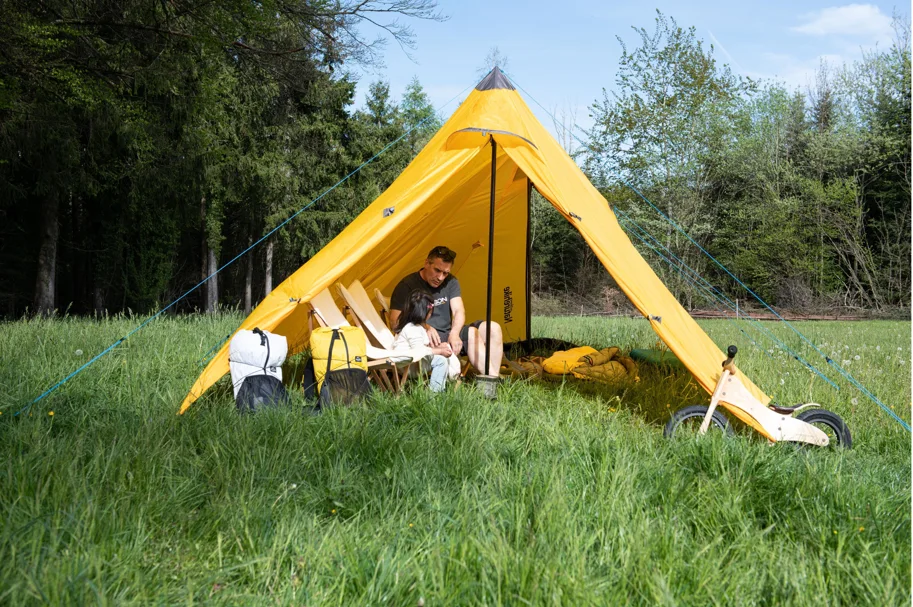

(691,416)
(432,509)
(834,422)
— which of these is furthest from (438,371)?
(834,422)

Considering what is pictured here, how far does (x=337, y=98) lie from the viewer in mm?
18391

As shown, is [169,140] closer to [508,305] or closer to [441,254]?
[508,305]

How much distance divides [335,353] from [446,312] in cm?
132

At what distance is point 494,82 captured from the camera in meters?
4.32

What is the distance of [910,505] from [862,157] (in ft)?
71.3

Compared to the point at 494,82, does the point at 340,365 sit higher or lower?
lower

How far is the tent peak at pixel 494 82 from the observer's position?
4285 millimetres

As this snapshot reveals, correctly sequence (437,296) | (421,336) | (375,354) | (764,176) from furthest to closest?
1. (764,176)
2. (437,296)
3. (421,336)
4. (375,354)

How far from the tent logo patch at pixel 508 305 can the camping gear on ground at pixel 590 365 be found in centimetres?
144

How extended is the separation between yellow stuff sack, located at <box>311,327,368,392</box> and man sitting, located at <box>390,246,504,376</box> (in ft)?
3.12

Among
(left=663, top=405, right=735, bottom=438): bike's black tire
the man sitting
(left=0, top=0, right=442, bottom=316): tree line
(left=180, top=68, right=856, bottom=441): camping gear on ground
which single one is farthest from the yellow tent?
(left=0, top=0, right=442, bottom=316): tree line

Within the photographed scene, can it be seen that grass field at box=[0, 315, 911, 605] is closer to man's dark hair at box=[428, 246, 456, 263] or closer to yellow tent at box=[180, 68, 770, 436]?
yellow tent at box=[180, 68, 770, 436]

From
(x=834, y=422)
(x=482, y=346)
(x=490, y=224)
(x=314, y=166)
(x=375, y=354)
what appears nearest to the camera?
(x=834, y=422)

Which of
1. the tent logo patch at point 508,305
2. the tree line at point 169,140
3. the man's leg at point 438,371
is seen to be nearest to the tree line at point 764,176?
the tree line at point 169,140
